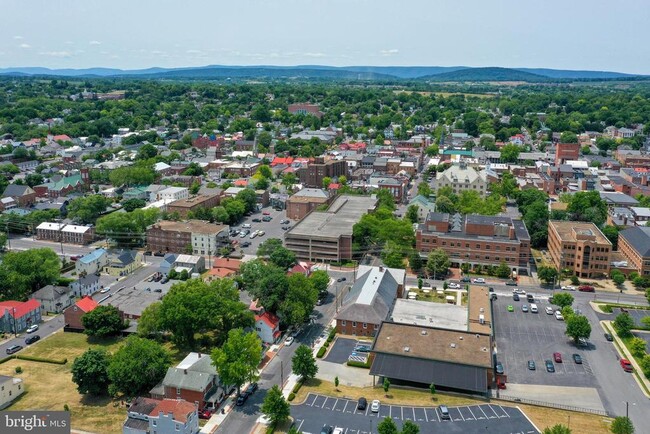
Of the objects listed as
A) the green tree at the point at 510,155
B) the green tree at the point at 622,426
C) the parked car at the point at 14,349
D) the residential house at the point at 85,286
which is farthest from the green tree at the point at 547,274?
the green tree at the point at 510,155

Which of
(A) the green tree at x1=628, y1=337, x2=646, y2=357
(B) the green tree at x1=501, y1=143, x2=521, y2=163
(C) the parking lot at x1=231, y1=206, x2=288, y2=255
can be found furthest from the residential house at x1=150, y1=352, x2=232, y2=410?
(B) the green tree at x1=501, y1=143, x2=521, y2=163

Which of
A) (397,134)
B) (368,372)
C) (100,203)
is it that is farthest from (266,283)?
(397,134)

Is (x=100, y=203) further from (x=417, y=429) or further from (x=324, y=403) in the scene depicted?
(x=417, y=429)

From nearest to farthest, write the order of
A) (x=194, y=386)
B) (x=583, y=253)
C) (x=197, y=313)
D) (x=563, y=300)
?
(x=194, y=386) < (x=197, y=313) < (x=563, y=300) < (x=583, y=253)

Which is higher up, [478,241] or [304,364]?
[478,241]

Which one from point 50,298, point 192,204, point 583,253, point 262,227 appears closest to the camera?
point 50,298

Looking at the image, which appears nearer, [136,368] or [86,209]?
[136,368]

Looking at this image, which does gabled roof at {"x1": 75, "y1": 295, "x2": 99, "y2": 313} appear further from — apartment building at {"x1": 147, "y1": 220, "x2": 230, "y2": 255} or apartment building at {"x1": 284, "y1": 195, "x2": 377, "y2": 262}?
apartment building at {"x1": 284, "y1": 195, "x2": 377, "y2": 262}

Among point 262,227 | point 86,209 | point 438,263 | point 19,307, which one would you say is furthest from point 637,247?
point 86,209

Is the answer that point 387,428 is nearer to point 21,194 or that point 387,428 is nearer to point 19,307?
point 19,307
